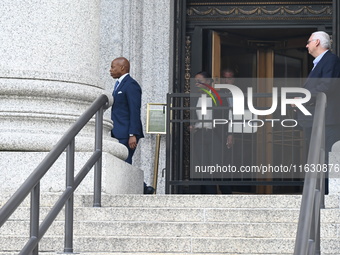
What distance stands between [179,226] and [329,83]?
2465 millimetres

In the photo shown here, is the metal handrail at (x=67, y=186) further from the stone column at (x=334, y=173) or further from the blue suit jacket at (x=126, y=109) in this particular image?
the stone column at (x=334, y=173)

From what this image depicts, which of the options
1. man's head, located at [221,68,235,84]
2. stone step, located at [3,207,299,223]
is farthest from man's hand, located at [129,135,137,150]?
man's head, located at [221,68,235,84]

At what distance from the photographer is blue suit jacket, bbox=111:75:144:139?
11344mm

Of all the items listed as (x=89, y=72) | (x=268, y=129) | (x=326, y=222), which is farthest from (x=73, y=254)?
(x=268, y=129)

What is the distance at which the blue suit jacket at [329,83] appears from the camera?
9867 mm

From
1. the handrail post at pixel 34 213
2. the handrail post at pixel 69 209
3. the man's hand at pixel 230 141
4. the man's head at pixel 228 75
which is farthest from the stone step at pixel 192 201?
the man's head at pixel 228 75

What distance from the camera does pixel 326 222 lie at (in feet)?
27.5

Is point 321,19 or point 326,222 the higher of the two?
point 321,19

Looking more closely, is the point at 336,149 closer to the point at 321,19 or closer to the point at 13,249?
the point at 13,249

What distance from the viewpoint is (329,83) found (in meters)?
9.97

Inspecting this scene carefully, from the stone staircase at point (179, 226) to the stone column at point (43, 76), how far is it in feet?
2.79

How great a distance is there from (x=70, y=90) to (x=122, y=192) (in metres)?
1.06

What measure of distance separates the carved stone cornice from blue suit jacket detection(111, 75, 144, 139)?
3700 mm

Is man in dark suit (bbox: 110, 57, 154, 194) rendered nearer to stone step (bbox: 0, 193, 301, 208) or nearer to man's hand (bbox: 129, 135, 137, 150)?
man's hand (bbox: 129, 135, 137, 150)
